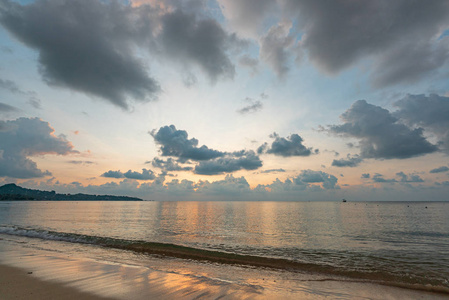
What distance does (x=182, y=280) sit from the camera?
1320cm

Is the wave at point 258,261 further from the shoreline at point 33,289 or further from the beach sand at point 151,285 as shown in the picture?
the shoreline at point 33,289

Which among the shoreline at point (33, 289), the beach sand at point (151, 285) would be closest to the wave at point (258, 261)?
the beach sand at point (151, 285)

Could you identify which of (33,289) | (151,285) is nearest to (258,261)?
(151,285)

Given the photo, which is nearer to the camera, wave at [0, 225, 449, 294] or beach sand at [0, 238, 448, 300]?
beach sand at [0, 238, 448, 300]

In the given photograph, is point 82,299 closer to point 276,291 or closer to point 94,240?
point 276,291

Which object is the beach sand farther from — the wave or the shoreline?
the wave

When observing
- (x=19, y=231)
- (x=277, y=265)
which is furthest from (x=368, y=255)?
(x=19, y=231)

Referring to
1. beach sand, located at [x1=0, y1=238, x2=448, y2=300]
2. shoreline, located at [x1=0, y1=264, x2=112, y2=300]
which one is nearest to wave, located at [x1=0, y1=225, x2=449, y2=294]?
beach sand, located at [x1=0, y1=238, x2=448, y2=300]

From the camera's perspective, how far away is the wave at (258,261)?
627 inches

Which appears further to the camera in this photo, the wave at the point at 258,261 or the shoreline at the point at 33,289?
the wave at the point at 258,261

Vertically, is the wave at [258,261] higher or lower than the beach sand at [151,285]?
lower

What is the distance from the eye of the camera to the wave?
52.3 ft

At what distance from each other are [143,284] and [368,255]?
79.4ft

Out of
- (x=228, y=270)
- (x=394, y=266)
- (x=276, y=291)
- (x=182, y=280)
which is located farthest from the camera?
(x=394, y=266)
